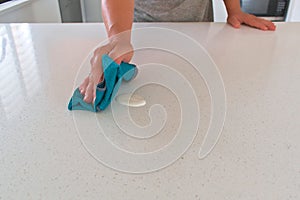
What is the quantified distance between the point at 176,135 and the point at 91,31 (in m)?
0.53

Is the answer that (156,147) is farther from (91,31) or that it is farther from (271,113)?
(91,31)

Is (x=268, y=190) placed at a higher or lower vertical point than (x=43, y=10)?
higher

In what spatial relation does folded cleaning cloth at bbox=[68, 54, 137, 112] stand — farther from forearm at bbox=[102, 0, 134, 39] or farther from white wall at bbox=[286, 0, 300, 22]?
white wall at bbox=[286, 0, 300, 22]

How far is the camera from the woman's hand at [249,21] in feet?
2.53

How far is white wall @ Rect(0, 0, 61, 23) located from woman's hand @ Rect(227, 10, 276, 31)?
1188 mm

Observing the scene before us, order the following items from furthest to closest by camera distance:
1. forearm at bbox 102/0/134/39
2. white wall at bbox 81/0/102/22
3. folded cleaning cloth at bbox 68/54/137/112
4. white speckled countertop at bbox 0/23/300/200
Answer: white wall at bbox 81/0/102/22
forearm at bbox 102/0/134/39
folded cleaning cloth at bbox 68/54/137/112
white speckled countertop at bbox 0/23/300/200

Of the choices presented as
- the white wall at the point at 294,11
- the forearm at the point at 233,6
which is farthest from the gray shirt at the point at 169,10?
the white wall at the point at 294,11

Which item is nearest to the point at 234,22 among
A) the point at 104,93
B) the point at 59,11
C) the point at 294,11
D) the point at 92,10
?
the point at 104,93

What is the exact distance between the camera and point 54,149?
35 centimetres

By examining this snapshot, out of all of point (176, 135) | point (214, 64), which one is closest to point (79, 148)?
point (176, 135)

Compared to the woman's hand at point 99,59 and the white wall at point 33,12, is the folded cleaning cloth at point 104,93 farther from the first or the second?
the white wall at point 33,12

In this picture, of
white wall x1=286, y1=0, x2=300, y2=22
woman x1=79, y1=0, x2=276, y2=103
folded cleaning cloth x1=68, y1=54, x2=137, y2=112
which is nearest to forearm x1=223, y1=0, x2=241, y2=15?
woman x1=79, y1=0, x2=276, y2=103

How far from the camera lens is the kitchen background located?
4.85ft

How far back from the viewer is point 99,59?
1.57 ft
